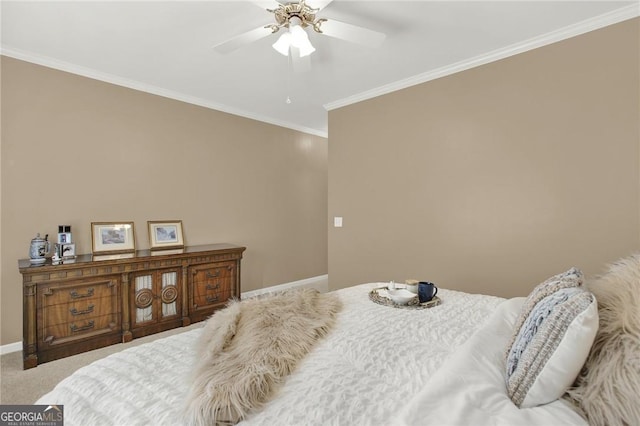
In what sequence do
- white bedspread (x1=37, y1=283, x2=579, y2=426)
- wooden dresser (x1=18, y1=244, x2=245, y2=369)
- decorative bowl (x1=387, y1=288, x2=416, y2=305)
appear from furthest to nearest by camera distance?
wooden dresser (x1=18, y1=244, x2=245, y2=369), decorative bowl (x1=387, y1=288, x2=416, y2=305), white bedspread (x1=37, y1=283, x2=579, y2=426)

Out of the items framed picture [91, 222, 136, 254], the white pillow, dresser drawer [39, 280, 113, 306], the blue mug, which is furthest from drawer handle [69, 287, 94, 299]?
the white pillow

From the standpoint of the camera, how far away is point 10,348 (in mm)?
2580

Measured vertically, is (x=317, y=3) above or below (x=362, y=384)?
above

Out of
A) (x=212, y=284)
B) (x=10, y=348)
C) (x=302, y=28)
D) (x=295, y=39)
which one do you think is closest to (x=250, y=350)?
(x=295, y=39)

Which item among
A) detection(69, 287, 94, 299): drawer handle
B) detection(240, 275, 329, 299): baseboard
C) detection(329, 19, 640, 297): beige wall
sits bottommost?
detection(240, 275, 329, 299): baseboard

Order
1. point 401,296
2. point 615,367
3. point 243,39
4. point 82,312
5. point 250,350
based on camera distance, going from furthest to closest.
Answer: point 82,312 → point 243,39 → point 401,296 → point 250,350 → point 615,367

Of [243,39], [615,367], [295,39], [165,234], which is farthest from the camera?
[165,234]

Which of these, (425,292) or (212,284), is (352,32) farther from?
(212,284)

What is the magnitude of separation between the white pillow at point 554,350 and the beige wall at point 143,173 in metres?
3.48

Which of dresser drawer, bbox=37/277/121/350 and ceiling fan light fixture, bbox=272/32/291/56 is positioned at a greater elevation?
ceiling fan light fixture, bbox=272/32/291/56

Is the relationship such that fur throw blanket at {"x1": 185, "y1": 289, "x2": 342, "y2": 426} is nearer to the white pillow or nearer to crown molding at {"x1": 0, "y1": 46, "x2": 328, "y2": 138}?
the white pillow

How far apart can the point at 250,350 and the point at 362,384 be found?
41 cm

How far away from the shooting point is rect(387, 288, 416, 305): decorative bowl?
171cm

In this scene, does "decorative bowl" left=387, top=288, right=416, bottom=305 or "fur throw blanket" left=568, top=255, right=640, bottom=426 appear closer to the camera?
"fur throw blanket" left=568, top=255, right=640, bottom=426
